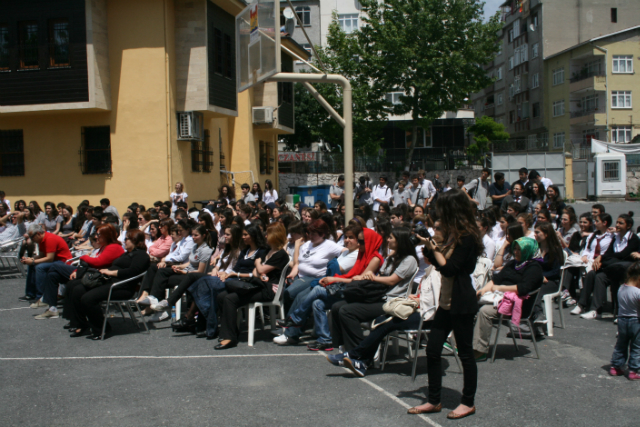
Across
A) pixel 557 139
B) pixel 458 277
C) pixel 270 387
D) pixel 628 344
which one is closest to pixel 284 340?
pixel 270 387

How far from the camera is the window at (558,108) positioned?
50562 millimetres

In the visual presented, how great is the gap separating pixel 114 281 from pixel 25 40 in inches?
535

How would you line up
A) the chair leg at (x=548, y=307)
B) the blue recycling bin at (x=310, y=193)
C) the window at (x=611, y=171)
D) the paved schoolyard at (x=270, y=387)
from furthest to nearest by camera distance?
1. the window at (x=611, y=171)
2. the blue recycling bin at (x=310, y=193)
3. the chair leg at (x=548, y=307)
4. the paved schoolyard at (x=270, y=387)

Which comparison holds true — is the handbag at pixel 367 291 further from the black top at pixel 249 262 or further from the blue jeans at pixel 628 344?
the blue jeans at pixel 628 344

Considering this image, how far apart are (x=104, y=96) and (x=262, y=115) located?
7.79 metres

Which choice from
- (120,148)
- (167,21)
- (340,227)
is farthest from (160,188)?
(340,227)

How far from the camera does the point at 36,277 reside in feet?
30.8

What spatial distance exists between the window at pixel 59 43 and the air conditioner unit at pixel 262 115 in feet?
27.4

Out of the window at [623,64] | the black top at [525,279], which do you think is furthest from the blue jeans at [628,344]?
the window at [623,64]

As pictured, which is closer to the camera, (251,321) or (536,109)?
(251,321)

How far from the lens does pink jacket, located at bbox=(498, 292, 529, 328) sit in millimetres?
6246

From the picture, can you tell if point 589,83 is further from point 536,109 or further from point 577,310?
point 577,310

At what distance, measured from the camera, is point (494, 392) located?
5.35m

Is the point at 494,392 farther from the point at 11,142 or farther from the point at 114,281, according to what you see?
the point at 11,142
